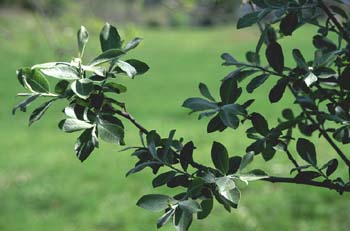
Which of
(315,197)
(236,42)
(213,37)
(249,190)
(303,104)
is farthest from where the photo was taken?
(213,37)

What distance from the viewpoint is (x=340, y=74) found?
1413mm

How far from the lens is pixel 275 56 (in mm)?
1363

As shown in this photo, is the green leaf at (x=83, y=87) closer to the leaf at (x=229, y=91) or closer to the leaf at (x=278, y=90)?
the leaf at (x=229, y=91)

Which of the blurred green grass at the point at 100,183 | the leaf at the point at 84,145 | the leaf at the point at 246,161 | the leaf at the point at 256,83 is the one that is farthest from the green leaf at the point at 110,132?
the blurred green grass at the point at 100,183

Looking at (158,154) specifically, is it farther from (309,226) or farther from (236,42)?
(236,42)

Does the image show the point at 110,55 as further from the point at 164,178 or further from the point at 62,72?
the point at 164,178

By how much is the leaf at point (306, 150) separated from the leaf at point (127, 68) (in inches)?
17.2

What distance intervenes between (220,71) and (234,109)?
1676 centimetres

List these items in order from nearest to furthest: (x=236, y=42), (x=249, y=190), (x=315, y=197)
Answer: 1. (x=315, y=197)
2. (x=249, y=190)
3. (x=236, y=42)

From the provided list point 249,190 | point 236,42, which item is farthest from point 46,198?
point 236,42

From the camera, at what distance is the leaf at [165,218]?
41.9 inches

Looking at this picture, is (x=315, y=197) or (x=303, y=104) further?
(x=315, y=197)

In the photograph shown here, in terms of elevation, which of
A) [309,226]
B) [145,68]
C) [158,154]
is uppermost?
[145,68]

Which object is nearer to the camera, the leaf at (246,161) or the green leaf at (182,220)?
the green leaf at (182,220)
